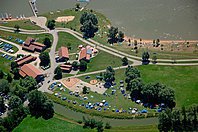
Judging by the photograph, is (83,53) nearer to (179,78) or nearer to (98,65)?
(98,65)

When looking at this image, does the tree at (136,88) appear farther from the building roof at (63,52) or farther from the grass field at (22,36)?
the grass field at (22,36)

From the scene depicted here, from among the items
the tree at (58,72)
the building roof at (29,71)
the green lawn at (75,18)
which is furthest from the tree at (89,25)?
the building roof at (29,71)

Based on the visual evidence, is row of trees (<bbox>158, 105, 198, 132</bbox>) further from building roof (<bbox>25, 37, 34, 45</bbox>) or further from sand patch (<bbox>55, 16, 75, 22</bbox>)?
sand patch (<bbox>55, 16, 75, 22</bbox>)

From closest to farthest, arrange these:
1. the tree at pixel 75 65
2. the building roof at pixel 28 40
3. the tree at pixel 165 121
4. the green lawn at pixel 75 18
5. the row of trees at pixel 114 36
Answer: the tree at pixel 165 121, the tree at pixel 75 65, the row of trees at pixel 114 36, the building roof at pixel 28 40, the green lawn at pixel 75 18

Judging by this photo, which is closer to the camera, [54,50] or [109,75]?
[109,75]

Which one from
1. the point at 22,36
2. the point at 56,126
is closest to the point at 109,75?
the point at 56,126

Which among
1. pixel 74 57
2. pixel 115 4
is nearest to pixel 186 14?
pixel 115 4
